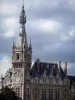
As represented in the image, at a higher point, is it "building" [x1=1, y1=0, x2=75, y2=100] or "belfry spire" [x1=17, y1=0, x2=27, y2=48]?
"belfry spire" [x1=17, y1=0, x2=27, y2=48]

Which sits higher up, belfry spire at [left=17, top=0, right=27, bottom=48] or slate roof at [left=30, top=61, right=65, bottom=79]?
belfry spire at [left=17, top=0, right=27, bottom=48]

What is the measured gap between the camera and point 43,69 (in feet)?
431

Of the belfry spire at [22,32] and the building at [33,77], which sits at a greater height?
the belfry spire at [22,32]

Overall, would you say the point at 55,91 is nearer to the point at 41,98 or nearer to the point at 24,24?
the point at 41,98

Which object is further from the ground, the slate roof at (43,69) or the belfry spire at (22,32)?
the belfry spire at (22,32)

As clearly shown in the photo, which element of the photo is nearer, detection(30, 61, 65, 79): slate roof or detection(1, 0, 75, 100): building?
detection(1, 0, 75, 100): building

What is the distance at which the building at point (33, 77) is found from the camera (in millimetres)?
128000

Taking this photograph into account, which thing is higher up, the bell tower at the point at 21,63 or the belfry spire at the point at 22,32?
the belfry spire at the point at 22,32

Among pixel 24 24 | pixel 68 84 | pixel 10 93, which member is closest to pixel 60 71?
pixel 68 84

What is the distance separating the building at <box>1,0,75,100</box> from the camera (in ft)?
420

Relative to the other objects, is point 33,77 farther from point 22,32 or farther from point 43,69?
point 22,32

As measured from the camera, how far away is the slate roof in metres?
130

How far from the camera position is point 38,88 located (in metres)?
130

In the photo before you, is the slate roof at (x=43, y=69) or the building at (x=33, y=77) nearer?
the building at (x=33, y=77)
